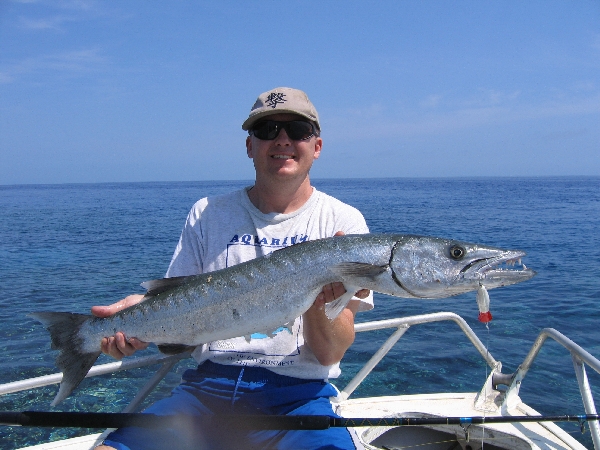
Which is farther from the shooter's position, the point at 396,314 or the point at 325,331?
the point at 396,314

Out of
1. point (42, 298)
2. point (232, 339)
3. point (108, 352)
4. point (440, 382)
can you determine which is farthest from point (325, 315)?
point (42, 298)

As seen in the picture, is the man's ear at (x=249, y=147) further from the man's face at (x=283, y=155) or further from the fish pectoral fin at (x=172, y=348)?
the fish pectoral fin at (x=172, y=348)

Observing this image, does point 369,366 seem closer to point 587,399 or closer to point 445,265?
point 587,399

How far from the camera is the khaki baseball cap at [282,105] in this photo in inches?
151

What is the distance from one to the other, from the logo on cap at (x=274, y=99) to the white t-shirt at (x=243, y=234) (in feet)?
2.62

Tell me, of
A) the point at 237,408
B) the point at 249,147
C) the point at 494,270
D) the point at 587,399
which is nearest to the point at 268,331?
the point at 237,408

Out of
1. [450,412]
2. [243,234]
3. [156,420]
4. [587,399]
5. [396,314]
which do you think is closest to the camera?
[156,420]

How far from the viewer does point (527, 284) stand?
15.5m

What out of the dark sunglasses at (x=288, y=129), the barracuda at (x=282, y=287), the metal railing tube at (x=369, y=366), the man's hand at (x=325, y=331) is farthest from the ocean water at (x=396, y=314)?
the dark sunglasses at (x=288, y=129)

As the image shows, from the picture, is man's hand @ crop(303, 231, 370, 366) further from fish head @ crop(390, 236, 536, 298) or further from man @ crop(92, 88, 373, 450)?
fish head @ crop(390, 236, 536, 298)

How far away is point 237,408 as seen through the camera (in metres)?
3.54

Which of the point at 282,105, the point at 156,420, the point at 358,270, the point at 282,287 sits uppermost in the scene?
the point at 282,105

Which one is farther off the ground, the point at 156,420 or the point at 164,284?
the point at 164,284

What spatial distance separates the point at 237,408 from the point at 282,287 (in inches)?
38.2
